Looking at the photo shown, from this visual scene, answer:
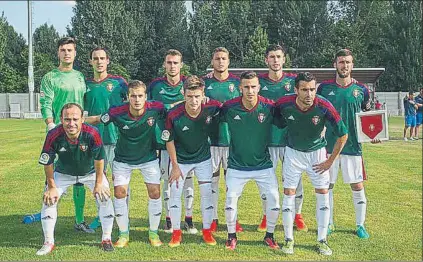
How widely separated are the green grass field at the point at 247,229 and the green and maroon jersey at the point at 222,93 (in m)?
1.20

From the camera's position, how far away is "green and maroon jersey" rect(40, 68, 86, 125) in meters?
6.16

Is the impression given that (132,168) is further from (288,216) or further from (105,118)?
(288,216)

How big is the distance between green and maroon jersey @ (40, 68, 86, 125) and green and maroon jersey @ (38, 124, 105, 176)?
80 centimetres

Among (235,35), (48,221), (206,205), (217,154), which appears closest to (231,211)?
(206,205)

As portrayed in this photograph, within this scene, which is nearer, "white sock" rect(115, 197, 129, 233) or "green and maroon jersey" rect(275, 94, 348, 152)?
"green and maroon jersey" rect(275, 94, 348, 152)

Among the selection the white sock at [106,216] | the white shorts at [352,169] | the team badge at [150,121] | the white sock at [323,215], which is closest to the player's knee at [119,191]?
the white sock at [106,216]

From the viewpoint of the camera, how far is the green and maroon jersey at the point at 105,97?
629 cm

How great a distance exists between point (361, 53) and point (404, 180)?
1520 inches

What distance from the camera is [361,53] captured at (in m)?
46.0

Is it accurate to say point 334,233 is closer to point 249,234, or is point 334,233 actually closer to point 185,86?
point 249,234

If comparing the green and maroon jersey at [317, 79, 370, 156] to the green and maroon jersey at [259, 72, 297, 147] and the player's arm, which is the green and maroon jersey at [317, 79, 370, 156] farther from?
the player's arm

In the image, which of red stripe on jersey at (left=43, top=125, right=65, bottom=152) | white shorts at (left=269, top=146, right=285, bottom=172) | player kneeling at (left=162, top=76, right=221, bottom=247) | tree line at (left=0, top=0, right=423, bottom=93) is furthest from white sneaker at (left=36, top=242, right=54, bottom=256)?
tree line at (left=0, top=0, right=423, bottom=93)

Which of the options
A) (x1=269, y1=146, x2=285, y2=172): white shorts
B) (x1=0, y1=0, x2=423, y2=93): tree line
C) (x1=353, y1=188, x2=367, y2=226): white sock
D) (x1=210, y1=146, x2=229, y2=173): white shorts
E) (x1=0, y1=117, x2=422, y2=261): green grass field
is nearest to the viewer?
(x1=0, y1=117, x2=422, y2=261): green grass field

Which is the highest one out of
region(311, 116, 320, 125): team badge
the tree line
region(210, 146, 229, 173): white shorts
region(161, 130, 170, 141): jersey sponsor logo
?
the tree line
